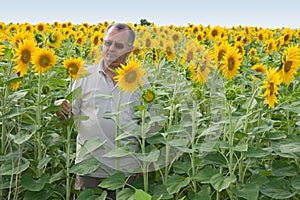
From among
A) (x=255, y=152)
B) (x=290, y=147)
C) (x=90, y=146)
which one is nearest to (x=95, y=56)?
(x=90, y=146)

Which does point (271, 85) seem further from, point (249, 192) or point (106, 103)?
point (106, 103)

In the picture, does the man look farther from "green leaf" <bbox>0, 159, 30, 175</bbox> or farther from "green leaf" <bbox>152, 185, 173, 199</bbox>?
"green leaf" <bbox>0, 159, 30, 175</bbox>

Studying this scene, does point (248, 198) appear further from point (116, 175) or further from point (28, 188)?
point (28, 188)

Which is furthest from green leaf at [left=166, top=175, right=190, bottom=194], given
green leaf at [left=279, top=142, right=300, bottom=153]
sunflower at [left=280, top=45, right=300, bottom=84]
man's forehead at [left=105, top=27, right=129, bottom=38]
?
sunflower at [left=280, top=45, right=300, bottom=84]

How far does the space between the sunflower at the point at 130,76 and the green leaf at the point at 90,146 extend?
352 mm

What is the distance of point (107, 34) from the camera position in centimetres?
269

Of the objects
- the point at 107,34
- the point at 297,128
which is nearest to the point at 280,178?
the point at 297,128

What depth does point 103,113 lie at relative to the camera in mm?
2672

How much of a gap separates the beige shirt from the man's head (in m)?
0.09

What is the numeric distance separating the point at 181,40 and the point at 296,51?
72 cm

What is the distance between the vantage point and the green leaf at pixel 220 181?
2.56 metres

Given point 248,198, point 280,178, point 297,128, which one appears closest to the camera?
point 248,198

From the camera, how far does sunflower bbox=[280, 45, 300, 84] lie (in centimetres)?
310

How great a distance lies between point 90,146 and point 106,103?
0.22m
